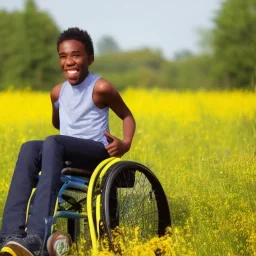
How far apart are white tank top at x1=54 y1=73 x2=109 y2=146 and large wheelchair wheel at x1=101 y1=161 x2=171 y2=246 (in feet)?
0.80

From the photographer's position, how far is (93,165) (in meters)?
3.95

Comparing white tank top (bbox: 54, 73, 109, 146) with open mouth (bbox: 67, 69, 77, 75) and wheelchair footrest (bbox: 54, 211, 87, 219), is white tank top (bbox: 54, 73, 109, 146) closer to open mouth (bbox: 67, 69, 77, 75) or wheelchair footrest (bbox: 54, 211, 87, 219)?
open mouth (bbox: 67, 69, 77, 75)

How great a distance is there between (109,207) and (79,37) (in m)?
1.03

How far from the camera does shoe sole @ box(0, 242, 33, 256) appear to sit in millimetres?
3400

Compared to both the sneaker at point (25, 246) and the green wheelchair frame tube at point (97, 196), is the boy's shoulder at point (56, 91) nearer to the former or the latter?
the green wheelchair frame tube at point (97, 196)

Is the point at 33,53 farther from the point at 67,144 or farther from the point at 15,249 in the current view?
the point at 15,249

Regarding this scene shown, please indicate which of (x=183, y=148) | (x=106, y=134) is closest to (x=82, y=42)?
(x=106, y=134)

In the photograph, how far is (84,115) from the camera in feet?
13.3

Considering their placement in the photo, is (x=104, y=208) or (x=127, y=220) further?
(x=127, y=220)

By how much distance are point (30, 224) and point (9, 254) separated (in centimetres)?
23

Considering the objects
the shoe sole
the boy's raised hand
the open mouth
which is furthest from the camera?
the open mouth

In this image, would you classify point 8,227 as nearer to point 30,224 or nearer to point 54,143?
point 30,224

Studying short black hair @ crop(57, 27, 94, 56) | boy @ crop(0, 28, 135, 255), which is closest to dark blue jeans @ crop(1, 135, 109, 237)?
boy @ crop(0, 28, 135, 255)

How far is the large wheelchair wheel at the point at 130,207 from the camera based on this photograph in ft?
12.0
